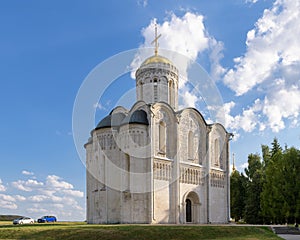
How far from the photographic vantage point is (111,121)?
35.2m

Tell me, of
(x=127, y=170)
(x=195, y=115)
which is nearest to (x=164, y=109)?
(x=195, y=115)

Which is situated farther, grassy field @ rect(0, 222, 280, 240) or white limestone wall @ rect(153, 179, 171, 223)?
white limestone wall @ rect(153, 179, 171, 223)

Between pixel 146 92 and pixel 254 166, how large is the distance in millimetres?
18685

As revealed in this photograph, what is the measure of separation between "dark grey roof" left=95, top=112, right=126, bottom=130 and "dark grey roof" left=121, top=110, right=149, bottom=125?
180cm

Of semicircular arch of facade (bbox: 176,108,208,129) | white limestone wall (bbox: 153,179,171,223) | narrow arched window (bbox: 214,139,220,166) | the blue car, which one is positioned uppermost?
semicircular arch of facade (bbox: 176,108,208,129)

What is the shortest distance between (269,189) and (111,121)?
57.2 ft

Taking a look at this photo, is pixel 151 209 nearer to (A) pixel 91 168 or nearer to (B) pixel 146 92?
(A) pixel 91 168

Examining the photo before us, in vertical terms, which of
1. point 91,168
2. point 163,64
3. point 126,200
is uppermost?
point 163,64

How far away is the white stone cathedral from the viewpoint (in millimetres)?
32094

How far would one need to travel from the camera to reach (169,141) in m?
34.8

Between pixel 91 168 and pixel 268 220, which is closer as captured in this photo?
pixel 91 168

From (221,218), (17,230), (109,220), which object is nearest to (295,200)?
(221,218)

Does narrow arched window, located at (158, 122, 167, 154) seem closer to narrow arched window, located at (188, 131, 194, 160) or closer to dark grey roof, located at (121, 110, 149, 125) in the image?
dark grey roof, located at (121, 110, 149, 125)

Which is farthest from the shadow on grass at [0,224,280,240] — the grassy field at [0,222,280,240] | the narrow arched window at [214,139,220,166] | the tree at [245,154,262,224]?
the tree at [245,154,262,224]
